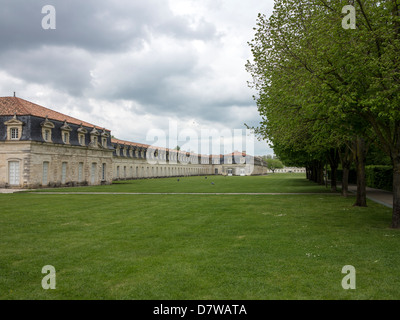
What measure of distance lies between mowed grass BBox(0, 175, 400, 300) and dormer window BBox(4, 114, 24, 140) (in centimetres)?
2523

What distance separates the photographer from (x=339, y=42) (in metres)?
10.9

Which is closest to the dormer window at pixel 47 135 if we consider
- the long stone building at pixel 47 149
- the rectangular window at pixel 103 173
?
the long stone building at pixel 47 149

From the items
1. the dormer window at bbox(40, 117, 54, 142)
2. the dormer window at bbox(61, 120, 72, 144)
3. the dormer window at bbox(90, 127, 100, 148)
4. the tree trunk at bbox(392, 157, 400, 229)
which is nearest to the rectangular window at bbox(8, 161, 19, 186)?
the dormer window at bbox(40, 117, 54, 142)

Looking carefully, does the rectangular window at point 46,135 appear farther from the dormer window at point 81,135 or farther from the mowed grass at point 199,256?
the mowed grass at point 199,256

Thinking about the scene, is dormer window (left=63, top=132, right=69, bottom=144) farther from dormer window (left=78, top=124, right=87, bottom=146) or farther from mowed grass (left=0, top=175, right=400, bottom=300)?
mowed grass (left=0, top=175, right=400, bottom=300)

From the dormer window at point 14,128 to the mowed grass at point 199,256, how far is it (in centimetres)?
2523

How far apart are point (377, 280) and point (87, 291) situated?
18.9 feet

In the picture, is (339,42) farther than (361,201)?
No

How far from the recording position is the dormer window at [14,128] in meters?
36.2

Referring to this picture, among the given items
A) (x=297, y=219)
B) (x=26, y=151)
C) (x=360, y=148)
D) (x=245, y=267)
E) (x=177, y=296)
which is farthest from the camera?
(x=26, y=151)

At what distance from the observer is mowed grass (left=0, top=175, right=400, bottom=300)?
19.9 ft
